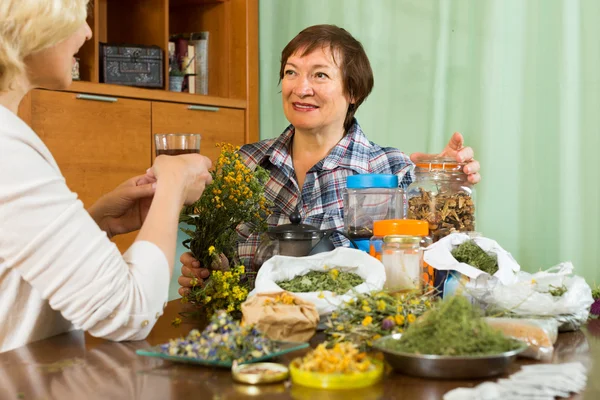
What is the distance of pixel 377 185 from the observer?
1.70 m

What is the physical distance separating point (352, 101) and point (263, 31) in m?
1.72

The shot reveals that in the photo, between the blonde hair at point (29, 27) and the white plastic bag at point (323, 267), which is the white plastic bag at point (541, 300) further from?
the blonde hair at point (29, 27)

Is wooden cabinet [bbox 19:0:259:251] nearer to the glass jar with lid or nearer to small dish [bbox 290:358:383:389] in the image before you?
the glass jar with lid

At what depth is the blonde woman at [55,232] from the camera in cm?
110

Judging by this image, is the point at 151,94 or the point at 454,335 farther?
the point at 151,94

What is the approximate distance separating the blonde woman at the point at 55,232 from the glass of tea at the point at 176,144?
12 centimetres

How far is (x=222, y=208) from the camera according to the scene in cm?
169

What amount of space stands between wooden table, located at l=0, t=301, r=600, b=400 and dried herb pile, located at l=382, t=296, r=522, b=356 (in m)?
0.04

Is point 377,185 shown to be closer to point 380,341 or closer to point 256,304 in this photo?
point 256,304

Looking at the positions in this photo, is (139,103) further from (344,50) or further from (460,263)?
(460,263)

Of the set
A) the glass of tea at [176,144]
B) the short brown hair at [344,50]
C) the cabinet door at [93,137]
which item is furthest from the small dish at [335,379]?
the cabinet door at [93,137]

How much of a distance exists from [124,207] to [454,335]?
2.80 ft

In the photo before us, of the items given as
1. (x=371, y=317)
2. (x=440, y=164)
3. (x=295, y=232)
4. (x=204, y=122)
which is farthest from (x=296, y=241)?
(x=204, y=122)

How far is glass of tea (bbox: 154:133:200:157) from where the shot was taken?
152 centimetres
